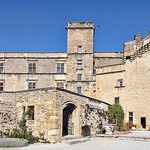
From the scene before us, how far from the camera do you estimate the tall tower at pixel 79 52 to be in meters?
30.9

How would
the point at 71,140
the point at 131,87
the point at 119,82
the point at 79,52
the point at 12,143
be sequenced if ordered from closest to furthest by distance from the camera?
1. the point at 12,143
2. the point at 71,140
3. the point at 131,87
4. the point at 119,82
5. the point at 79,52

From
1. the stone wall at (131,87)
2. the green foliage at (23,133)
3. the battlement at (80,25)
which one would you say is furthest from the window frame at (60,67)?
the green foliage at (23,133)

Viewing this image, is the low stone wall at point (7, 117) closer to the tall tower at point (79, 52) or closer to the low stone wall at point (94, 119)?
the low stone wall at point (94, 119)

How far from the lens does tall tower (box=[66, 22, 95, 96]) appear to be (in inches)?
1218

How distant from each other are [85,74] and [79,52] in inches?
131

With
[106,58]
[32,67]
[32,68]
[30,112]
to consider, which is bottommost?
[30,112]

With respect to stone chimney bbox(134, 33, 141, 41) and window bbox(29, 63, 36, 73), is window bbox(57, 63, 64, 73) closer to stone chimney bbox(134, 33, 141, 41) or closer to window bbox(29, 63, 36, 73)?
window bbox(29, 63, 36, 73)

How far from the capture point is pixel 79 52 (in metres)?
31.8

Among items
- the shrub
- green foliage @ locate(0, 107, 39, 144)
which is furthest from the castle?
the shrub

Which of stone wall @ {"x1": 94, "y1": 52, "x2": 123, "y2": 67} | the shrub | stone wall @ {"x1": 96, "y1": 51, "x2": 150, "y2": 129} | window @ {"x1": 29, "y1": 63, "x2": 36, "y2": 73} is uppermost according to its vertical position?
stone wall @ {"x1": 94, "y1": 52, "x2": 123, "y2": 67}

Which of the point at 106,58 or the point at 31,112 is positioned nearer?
the point at 31,112

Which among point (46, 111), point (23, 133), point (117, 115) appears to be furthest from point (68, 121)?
point (117, 115)

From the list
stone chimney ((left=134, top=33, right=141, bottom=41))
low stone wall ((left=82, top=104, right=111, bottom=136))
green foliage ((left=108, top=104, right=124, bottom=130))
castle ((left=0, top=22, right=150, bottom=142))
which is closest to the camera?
low stone wall ((left=82, top=104, right=111, bottom=136))

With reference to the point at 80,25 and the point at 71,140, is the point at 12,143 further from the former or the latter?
the point at 80,25
